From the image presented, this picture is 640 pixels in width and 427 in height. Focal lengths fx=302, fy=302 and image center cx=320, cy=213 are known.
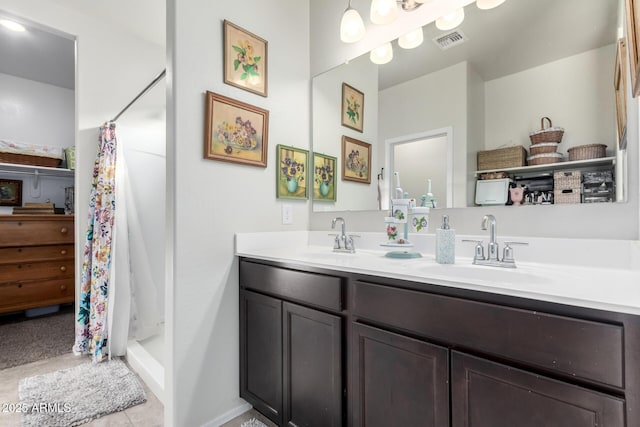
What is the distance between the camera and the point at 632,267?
3.40 ft

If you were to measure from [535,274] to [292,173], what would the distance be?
136cm

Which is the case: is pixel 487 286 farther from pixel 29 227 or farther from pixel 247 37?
pixel 29 227

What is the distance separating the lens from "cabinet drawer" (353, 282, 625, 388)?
67cm

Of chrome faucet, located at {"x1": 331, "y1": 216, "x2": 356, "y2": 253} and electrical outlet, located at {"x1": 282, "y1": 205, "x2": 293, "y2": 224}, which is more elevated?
electrical outlet, located at {"x1": 282, "y1": 205, "x2": 293, "y2": 224}

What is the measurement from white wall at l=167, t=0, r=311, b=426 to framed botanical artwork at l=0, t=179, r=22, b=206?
3.20 m

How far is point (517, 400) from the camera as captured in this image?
771mm

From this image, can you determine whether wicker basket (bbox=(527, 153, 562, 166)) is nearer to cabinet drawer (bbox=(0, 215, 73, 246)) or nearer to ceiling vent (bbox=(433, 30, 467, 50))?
ceiling vent (bbox=(433, 30, 467, 50))

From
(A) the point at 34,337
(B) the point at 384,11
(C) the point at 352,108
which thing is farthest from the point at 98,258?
(B) the point at 384,11

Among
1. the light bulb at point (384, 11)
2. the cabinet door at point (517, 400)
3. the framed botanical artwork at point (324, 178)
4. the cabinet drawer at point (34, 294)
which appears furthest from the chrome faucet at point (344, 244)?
the cabinet drawer at point (34, 294)

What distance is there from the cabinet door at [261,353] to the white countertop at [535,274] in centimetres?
25

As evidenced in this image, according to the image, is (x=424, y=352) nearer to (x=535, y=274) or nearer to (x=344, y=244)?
(x=535, y=274)

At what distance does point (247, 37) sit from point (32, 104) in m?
3.48

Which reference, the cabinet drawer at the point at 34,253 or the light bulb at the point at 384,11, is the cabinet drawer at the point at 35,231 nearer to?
the cabinet drawer at the point at 34,253

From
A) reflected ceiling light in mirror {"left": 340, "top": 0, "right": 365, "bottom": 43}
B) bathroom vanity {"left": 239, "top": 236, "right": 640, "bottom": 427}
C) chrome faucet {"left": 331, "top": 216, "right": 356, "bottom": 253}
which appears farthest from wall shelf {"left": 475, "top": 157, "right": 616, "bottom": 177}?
reflected ceiling light in mirror {"left": 340, "top": 0, "right": 365, "bottom": 43}
